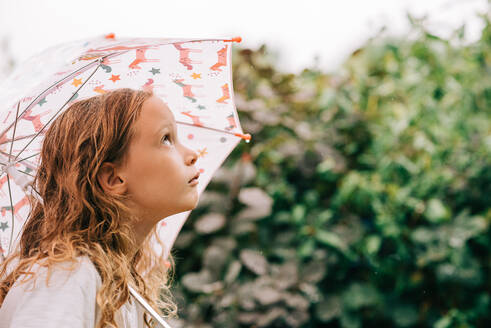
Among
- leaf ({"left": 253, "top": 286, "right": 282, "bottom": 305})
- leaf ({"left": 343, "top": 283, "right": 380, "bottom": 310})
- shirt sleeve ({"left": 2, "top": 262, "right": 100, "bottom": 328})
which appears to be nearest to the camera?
shirt sleeve ({"left": 2, "top": 262, "right": 100, "bottom": 328})

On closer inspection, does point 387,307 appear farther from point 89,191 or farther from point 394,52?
point 89,191

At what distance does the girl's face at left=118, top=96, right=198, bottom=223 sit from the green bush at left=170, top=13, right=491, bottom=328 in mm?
1536

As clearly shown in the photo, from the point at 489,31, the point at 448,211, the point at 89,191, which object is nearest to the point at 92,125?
the point at 89,191

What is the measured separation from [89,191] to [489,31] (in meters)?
2.63

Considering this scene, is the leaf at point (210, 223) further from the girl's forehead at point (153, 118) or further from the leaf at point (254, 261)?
the girl's forehead at point (153, 118)

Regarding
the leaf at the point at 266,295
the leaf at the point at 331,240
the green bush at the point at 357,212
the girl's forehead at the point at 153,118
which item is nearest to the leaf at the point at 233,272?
the green bush at the point at 357,212

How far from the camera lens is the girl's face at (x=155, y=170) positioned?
3.96ft

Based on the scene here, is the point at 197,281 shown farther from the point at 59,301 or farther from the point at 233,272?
the point at 59,301

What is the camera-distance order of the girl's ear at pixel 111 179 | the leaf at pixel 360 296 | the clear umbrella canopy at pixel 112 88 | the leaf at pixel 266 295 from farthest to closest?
the leaf at pixel 360 296, the leaf at pixel 266 295, the clear umbrella canopy at pixel 112 88, the girl's ear at pixel 111 179

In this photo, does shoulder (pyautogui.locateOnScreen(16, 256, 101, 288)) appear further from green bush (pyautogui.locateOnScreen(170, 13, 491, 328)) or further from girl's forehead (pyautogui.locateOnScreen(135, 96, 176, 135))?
green bush (pyautogui.locateOnScreen(170, 13, 491, 328))

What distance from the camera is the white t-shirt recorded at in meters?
0.95

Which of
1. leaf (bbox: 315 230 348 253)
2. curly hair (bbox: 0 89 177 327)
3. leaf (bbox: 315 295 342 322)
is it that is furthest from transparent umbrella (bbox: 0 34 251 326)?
leaf (bbox: 315 295 342 322)

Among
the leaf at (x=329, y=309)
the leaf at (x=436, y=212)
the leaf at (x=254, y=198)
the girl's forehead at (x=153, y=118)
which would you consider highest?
the girl's forehead at (x=153, y=118)

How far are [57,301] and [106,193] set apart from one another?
0.29m
